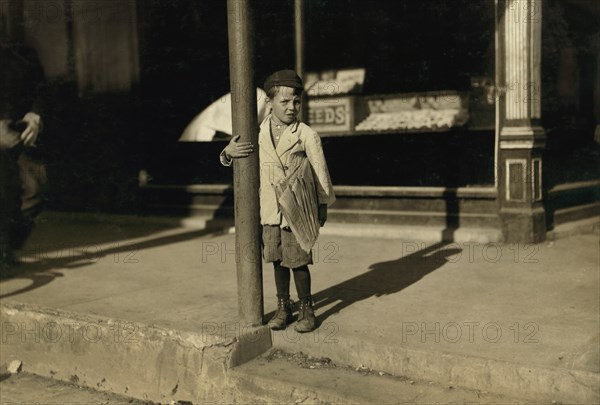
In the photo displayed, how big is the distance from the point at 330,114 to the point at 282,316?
16.9 feet

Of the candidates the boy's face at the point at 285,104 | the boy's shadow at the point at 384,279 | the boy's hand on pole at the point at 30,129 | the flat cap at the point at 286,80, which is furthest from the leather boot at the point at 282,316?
the boy's hand on pole at the point at 30,129

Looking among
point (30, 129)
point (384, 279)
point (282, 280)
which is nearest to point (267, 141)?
point (282, 280)

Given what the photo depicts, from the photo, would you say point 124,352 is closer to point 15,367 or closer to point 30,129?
point 15,367

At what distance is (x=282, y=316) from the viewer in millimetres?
4738

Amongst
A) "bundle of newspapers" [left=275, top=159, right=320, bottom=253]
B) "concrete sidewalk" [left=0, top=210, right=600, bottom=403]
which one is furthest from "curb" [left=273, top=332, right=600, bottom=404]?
"bundle of newspapers" [left=275, top=159, right=320, bottom=253]

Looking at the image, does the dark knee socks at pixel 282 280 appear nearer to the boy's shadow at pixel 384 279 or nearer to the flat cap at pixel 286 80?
the boy's shadow at pixel 384 279

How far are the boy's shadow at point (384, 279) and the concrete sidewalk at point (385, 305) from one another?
17 millimetres

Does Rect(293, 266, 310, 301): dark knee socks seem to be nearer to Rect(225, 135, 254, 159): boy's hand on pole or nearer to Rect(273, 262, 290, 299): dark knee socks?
Rect(273, 262, 290, 299): dark knee socks

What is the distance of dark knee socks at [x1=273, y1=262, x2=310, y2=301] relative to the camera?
464 cm

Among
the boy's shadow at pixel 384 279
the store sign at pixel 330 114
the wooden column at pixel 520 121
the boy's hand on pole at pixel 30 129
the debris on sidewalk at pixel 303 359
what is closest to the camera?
the debris on sidewalk at pixel 303 359

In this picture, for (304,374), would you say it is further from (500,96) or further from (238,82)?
(500,96)

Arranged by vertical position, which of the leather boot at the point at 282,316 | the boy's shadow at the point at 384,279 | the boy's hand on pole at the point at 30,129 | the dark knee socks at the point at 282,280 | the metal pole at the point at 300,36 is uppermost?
the metal pole at the point at 300,36

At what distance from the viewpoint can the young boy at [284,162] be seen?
4.51 m

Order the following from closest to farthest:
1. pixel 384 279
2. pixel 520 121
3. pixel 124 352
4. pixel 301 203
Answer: pixel 301 203, pixel 124 352, pixel 384 279, pixel 520 121
